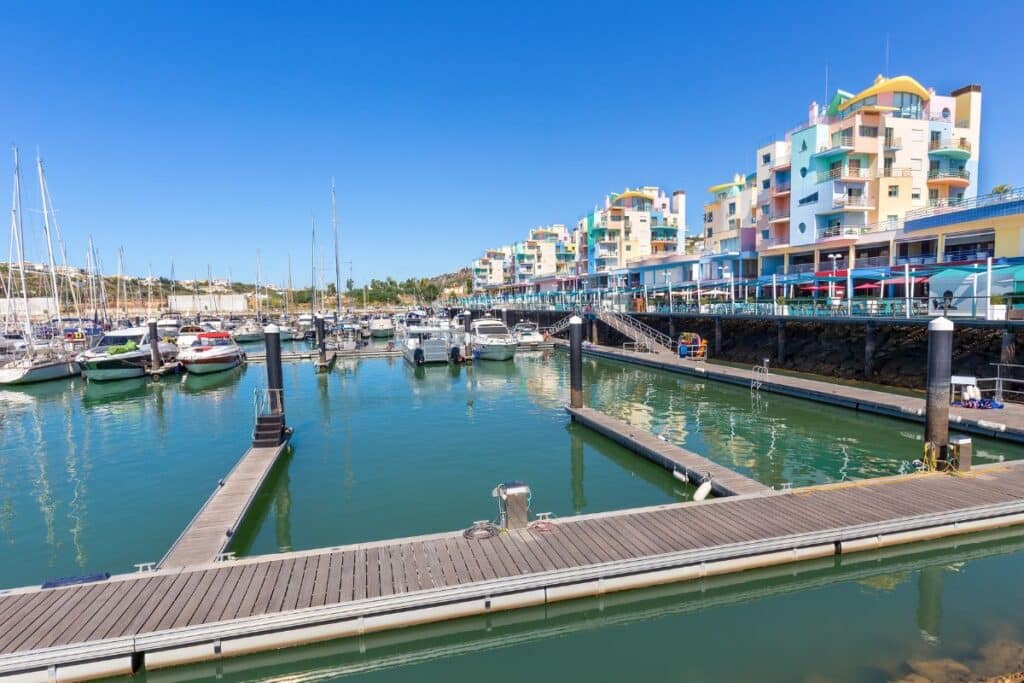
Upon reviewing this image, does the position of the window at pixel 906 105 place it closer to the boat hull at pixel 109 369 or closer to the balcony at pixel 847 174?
the balcony at pixel 847 174

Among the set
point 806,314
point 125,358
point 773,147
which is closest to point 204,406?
point 125,358

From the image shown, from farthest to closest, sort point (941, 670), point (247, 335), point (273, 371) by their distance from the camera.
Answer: point (247, 335) < point (273, 371) < point (941, 670)

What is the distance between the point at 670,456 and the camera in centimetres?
1572

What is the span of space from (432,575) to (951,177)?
176 ft

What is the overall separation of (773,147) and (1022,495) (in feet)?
161

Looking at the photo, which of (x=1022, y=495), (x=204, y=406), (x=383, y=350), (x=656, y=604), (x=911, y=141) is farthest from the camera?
(x=383, y=350)

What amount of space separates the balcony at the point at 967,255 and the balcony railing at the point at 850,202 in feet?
31.2

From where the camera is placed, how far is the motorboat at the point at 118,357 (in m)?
35.3

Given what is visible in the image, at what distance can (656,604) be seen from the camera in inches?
350

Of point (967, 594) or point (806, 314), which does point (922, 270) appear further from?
point (967, 594)

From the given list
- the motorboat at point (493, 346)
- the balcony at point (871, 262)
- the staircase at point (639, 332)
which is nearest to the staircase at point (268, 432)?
the motorboat at point (493, 346)

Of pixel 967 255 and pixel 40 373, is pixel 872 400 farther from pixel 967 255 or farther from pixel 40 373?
pixel 40 373

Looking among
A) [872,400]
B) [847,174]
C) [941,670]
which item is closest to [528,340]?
[847,174]

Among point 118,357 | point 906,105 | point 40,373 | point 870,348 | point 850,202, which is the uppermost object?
point 906,105
